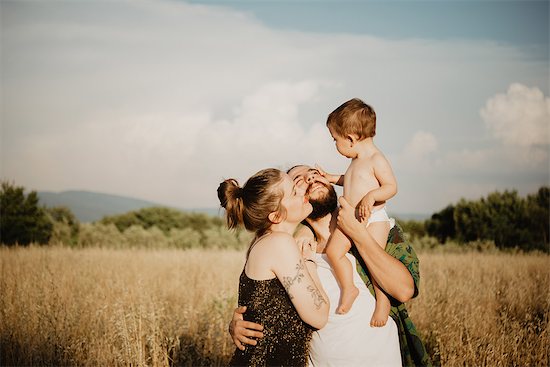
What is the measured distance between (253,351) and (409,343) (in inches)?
41.7

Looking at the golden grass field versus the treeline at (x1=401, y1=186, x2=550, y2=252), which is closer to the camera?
the golden grass field

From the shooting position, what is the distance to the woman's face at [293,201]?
10.3ft

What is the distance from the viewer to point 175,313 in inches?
276

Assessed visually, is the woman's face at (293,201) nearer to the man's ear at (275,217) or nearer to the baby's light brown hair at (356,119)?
the man's ear at (275,217)

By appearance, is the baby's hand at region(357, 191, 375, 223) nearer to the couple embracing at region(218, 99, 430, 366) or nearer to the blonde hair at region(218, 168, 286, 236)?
the couple embracing at region(218, 99, 430, 366)

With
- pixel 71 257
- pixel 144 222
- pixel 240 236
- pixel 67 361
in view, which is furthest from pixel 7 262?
pixel 144 222

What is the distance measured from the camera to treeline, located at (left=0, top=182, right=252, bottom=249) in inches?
674

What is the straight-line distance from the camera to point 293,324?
3012mm

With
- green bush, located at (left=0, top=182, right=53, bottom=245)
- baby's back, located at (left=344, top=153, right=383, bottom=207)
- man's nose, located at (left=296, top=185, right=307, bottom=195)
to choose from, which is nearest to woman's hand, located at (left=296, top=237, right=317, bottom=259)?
man's nose, located at (left=296, top=185, right=307, bottom=195)

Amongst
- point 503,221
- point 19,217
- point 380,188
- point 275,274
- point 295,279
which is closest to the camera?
point 295,279

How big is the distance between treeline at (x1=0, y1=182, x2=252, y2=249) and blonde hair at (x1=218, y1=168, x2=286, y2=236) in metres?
10.5

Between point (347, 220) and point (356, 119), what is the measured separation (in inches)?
49.6

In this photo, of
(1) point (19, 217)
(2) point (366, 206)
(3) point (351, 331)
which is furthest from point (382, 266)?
(1) point (19, 217)

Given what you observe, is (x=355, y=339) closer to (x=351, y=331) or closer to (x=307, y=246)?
(x=351, y=331)
